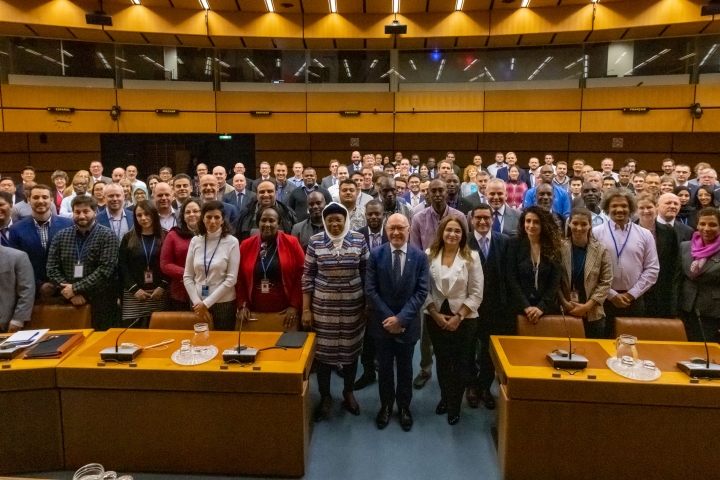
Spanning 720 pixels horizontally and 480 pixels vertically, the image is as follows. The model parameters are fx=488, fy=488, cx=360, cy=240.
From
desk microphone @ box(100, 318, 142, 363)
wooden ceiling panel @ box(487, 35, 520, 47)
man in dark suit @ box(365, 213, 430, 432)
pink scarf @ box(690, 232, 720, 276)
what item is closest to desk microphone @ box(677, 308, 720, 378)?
pink scarf @ box(690, 232, 720, 276)

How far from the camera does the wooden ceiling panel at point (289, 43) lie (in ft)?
32.4

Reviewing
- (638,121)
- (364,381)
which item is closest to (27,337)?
(364,381)

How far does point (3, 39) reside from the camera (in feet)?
30.4

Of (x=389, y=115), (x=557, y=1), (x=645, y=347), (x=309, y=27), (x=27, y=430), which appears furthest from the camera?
(x=389, y=115)

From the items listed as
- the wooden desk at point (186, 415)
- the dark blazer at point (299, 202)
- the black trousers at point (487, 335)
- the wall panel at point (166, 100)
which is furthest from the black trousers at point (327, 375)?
the wall panel at point (166, 100)

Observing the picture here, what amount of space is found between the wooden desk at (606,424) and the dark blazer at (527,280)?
76cm

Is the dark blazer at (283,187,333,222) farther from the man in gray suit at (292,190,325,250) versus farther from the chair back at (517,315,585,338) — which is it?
the chair back at (517,315,585,338)

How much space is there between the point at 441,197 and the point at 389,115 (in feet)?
22.7

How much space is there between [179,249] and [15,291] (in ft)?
3.63

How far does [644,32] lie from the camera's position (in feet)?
29.9

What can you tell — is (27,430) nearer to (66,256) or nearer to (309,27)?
(66,256)

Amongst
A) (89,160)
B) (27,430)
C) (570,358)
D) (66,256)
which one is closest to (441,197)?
(570,358)

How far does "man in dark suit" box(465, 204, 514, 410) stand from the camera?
357cm

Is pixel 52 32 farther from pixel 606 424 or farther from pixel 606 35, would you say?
pixel 606 424
